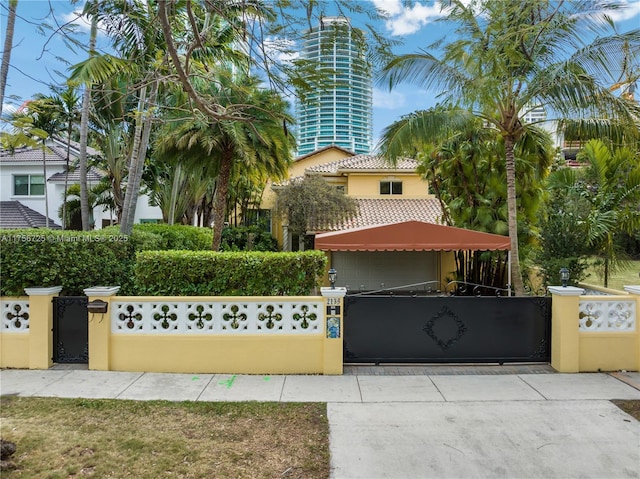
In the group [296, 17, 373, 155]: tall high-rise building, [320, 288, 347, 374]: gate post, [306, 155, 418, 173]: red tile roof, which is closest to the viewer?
[296, 17, 373, 155]: tall high-rise building

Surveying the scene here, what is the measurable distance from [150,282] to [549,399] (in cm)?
695

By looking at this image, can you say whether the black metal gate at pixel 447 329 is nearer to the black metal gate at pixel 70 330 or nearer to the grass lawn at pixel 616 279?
the black metal gate at pixel 70 330

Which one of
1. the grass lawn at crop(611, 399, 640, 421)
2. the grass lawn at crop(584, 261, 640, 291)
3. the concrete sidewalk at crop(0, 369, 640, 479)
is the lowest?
the concrete sidewalk at crop(0, 369, 640, 479)

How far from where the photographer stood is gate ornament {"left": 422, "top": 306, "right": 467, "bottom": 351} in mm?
6664

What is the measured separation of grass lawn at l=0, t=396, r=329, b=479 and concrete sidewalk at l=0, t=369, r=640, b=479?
0.29m

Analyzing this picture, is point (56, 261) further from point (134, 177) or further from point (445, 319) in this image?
point (445, 319)

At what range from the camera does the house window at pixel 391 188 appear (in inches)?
954

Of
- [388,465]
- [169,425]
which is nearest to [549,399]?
[388,465]

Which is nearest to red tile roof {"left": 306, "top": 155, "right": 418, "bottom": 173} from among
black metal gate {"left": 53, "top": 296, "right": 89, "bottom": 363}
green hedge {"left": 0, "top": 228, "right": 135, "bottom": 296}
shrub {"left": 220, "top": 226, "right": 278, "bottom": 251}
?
shrub {"left": 220, "top": 226, "right": 278, "bottom": 251}

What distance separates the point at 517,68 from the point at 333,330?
7.66m

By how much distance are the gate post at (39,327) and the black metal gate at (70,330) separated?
4.8 inches

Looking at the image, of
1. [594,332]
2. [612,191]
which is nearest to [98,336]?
[594,332]

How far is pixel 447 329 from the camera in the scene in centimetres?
670

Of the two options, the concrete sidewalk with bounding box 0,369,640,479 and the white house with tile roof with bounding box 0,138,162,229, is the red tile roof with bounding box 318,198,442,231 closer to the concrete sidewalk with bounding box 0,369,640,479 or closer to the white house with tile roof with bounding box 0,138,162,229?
the concrete sidewalk with bounding box 0,369,640,479
